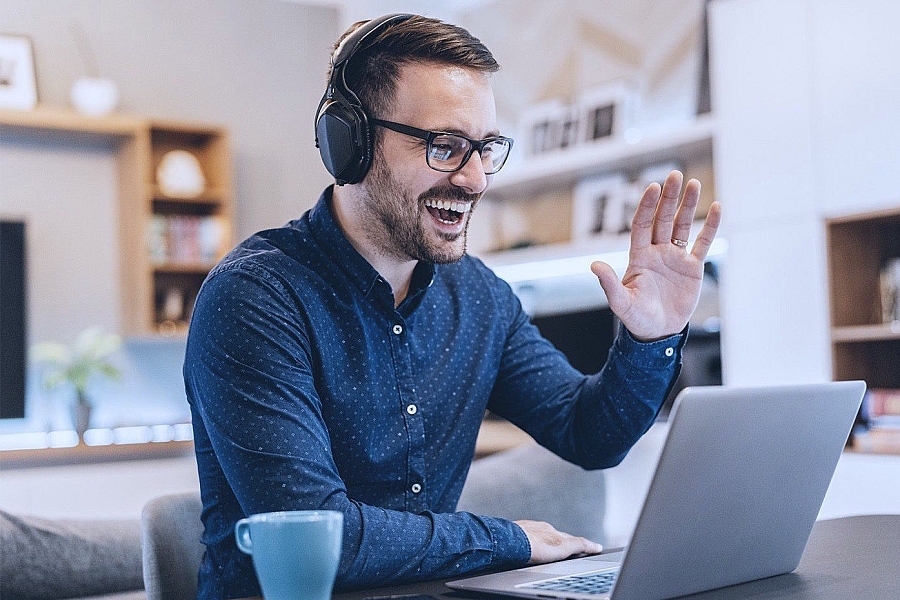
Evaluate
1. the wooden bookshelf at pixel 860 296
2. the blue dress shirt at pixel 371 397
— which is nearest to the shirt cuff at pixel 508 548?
the blue dress shirt at pixel 371 397

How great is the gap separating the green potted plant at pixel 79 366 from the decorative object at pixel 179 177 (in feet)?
2.39

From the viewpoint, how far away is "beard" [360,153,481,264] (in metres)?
1.39

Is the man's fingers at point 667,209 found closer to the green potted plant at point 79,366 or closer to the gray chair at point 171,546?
the gray chair at point 171,546

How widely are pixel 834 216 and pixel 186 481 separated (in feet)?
9.31

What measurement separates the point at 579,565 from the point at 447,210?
590mm

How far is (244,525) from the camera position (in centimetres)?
73

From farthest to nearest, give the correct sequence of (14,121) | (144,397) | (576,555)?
(144,397), (14,121), (576,555)

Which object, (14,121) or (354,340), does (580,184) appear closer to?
(14,121)

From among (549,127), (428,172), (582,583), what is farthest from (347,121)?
(549,127)

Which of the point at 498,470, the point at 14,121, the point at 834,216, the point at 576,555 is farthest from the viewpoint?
the point at 14,121

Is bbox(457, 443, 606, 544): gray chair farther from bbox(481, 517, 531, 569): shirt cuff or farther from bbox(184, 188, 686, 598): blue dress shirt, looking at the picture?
bbox(481, 517, 531, 569): shirt cuff

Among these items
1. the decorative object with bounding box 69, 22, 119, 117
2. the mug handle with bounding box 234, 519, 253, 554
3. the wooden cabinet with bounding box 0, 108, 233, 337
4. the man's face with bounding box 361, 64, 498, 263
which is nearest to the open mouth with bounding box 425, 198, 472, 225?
the man's face with bounding box 361, 64, 498, 263

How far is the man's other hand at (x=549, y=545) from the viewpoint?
1.06 meters

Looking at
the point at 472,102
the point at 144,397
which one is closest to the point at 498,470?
the point at 472,102
